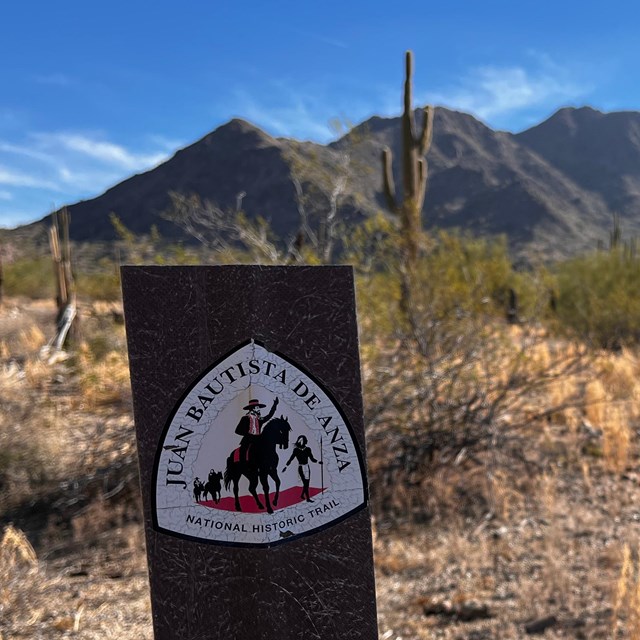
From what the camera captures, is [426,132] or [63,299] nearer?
[426,132]

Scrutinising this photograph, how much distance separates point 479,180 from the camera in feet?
331

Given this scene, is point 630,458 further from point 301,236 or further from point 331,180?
point 331,180

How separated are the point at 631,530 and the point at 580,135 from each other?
137 m

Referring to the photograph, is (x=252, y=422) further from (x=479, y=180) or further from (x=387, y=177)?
(x=479, y=180)

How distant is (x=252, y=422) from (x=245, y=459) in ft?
0.37

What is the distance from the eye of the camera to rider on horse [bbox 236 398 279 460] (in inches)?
79.7

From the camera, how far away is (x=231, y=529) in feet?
6.69

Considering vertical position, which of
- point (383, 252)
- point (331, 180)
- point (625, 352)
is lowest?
point (625, 352)

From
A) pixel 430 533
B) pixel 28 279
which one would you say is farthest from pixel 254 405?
pixel 28 279

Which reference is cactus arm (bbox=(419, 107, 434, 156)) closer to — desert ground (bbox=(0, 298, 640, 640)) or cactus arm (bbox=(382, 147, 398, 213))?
cactus arm (bbox=(382, 147, 398, 213))

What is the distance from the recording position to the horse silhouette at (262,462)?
200 cm

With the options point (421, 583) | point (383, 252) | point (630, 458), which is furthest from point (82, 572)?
point (630, 458)

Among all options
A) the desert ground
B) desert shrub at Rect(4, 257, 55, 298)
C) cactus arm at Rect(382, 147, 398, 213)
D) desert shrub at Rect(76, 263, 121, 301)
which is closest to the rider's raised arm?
the desert ground

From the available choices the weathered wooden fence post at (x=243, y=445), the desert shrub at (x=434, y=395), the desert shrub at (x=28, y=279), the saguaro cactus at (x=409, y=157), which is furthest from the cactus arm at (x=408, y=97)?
the desert shrub at (x=28, y=279)
